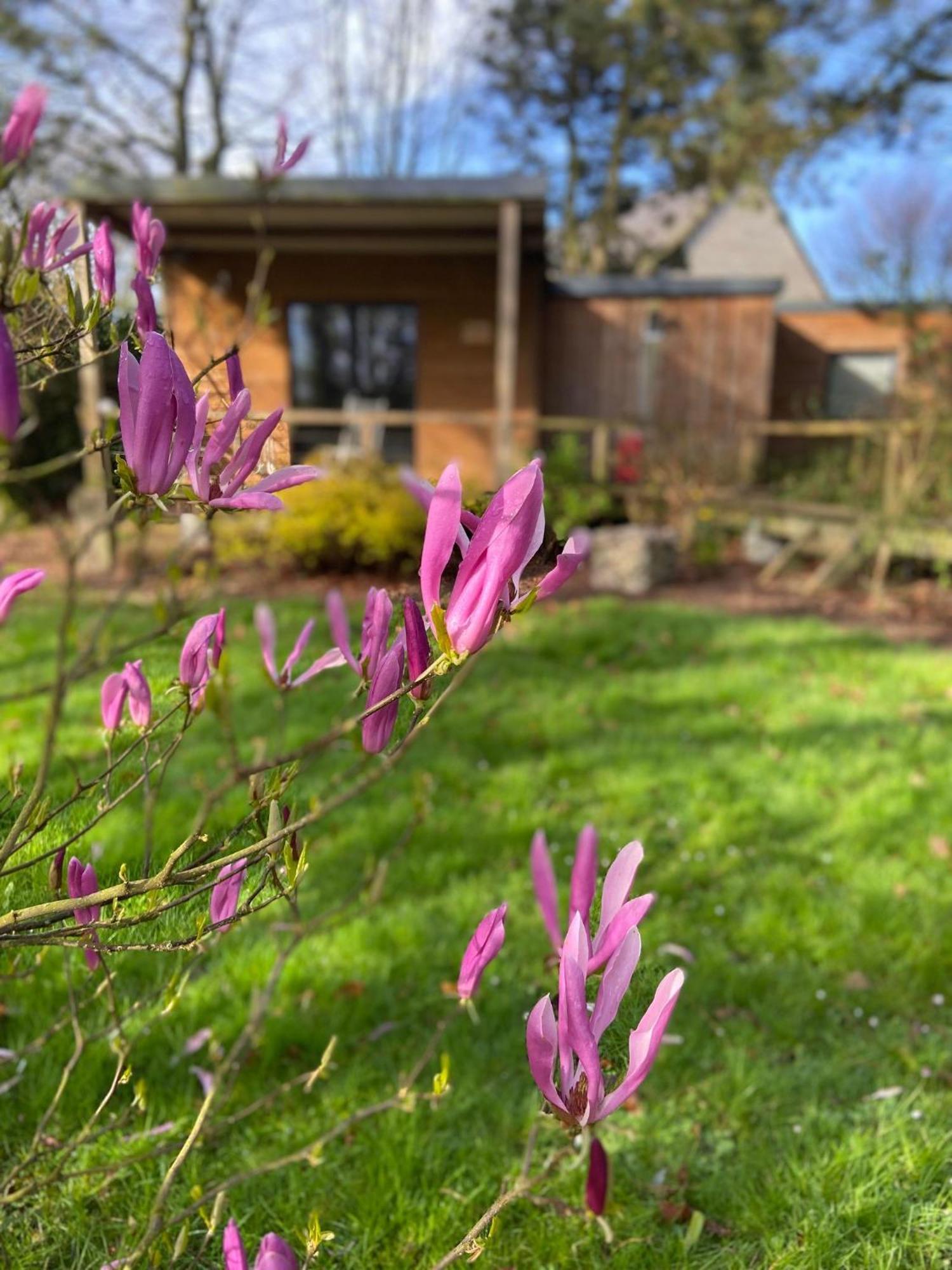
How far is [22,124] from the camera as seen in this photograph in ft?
2.81

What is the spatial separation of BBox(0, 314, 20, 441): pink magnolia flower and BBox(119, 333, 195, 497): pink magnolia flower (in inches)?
3.4

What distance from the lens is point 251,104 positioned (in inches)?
798

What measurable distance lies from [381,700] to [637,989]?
15.3 inches

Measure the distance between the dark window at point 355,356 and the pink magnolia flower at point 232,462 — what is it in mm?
13136

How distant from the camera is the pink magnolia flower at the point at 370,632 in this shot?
918 millimetres

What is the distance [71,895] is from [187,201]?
32.7ft

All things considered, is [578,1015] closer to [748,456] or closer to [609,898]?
[609,898]

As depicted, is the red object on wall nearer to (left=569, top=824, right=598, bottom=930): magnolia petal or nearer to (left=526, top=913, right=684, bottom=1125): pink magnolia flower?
(left=569, top=824, right=598, bottom=930): magnolia petal

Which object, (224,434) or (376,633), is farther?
(376,633)

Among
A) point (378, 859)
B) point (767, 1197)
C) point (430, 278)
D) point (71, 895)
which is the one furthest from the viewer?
point (430, 278)

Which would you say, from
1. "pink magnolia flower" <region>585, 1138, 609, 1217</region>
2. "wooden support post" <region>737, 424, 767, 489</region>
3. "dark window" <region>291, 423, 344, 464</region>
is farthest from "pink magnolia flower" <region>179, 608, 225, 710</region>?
"dark window" <region>291, 423, 344, 464</region>

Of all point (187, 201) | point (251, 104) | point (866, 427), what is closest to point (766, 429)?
point (866, 427)

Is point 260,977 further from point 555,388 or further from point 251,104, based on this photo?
point 251,104

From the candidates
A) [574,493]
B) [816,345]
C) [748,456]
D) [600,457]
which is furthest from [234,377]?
[816,345]
